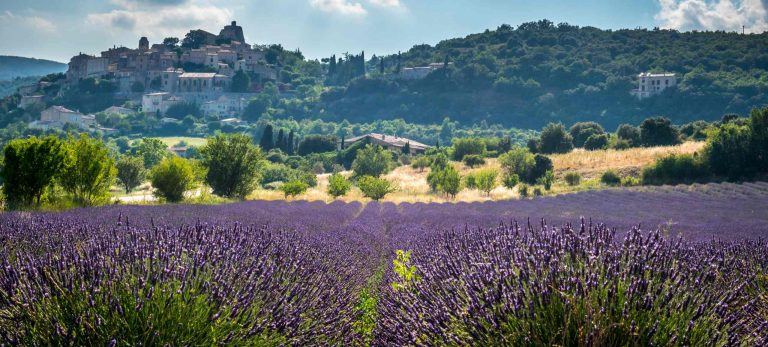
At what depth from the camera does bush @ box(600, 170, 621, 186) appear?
122 ft

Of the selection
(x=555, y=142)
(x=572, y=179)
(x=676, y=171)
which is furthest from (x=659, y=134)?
(x=676, y=171)

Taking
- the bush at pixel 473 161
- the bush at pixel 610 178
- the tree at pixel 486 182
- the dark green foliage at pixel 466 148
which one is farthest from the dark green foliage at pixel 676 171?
the dark green foliage at pixel 466 148

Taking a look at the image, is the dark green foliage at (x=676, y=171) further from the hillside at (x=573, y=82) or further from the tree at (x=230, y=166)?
the hillside at (x=573, y=82)

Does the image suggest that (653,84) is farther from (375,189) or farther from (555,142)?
(375,189)

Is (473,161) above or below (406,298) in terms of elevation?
above

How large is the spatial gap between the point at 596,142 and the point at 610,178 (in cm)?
2028

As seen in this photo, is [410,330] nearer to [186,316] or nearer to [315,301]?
[315,301]

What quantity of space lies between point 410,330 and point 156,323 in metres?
1.39

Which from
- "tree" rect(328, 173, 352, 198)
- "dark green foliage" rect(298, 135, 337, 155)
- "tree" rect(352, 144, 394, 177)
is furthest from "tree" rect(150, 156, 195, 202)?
"dark green foliage" rect(298, 135, 337, 155)

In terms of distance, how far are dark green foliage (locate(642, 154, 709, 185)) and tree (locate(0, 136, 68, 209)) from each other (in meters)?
26.4

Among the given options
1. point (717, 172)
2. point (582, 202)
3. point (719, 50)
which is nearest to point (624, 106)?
point (719, 50)

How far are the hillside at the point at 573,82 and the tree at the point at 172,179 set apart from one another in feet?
301

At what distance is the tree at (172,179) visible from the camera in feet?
89.1

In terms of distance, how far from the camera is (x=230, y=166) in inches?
1212
